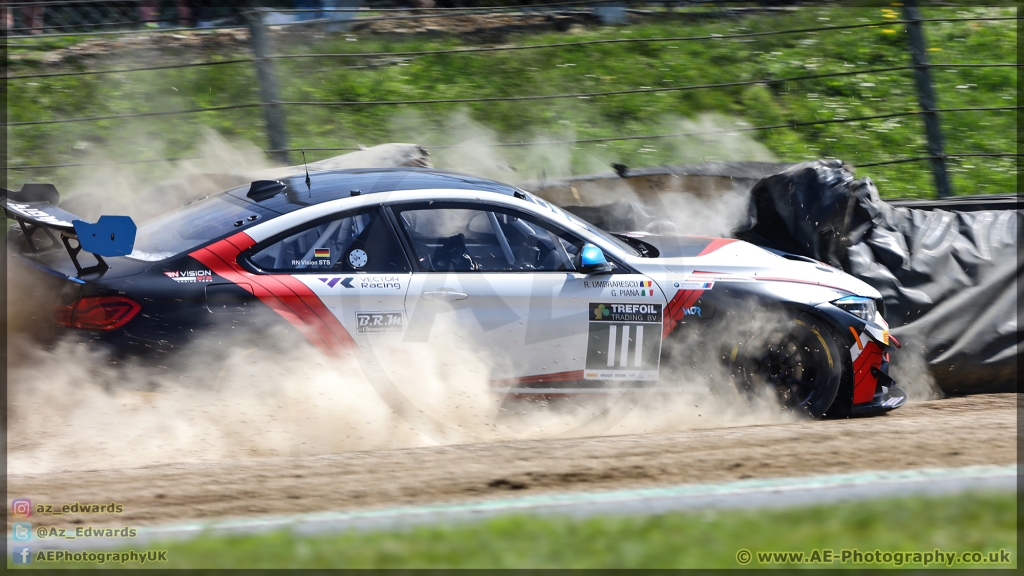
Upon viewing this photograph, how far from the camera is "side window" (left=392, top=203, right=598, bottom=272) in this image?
195 inches

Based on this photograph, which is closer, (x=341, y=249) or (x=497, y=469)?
(x=497, y=469)

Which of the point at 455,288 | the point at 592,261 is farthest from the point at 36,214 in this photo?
the point at 592,261

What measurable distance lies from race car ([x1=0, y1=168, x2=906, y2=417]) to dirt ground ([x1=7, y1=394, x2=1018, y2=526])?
1.83 ft

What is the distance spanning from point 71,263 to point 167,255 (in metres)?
0.44

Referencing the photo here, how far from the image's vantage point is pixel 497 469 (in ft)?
13.4

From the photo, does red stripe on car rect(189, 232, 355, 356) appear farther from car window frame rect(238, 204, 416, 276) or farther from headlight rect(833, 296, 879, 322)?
headlight rect(833, 296, 879, 322)

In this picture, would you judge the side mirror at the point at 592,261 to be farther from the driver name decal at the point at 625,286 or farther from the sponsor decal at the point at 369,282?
the sponsor decal at the point at 369,282

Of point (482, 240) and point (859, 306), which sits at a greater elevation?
point (482, 240)

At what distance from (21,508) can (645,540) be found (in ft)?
8.19

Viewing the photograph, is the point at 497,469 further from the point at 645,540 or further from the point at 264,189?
the point at 264,189

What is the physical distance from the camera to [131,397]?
4.53 metres

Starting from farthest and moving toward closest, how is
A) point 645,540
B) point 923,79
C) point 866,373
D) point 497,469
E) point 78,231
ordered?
point 923,79 < point 866,373 < point 78,231 < point 497,469 < point 645,540

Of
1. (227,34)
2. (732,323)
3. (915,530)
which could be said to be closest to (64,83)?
(227,34)

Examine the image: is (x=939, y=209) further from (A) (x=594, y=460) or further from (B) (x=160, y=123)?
(B) (x=160, y=123)
